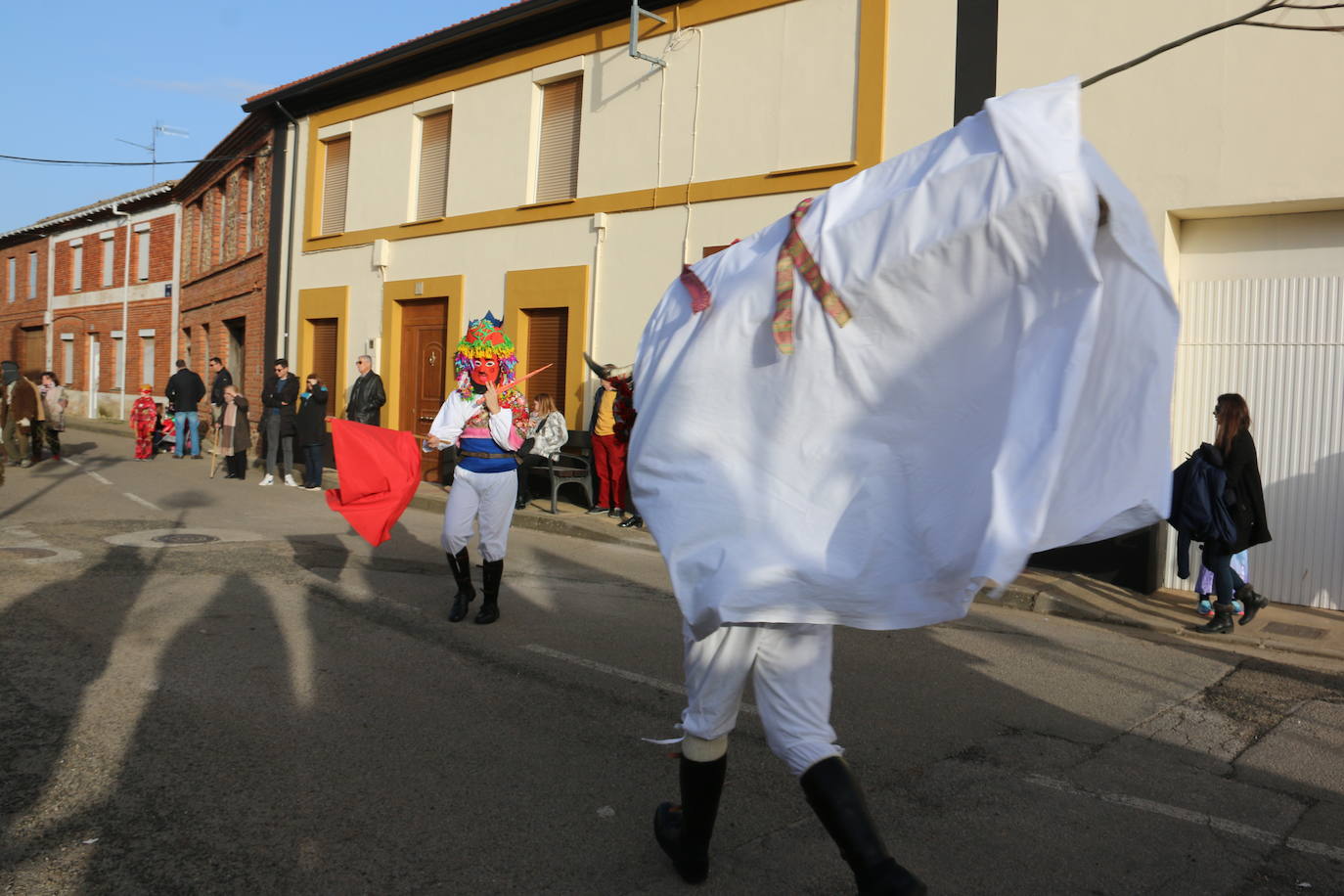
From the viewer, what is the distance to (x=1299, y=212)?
917cm

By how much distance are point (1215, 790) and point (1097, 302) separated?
306 cm

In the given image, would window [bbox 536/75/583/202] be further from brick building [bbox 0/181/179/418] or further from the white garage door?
brick building [bbox 0/181/179/418]

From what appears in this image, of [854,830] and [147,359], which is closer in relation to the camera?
[854,830]

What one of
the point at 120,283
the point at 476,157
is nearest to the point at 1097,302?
the point at 476,157

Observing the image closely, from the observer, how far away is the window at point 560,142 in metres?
15.2

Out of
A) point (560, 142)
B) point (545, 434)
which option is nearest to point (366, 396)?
point (545, 434)

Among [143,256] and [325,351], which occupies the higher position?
[143,256]

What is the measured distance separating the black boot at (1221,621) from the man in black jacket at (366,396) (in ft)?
39.1

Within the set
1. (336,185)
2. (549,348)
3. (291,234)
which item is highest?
(336,185)

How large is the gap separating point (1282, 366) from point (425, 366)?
12225 mm

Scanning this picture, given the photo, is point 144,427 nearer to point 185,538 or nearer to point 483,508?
point 185,538

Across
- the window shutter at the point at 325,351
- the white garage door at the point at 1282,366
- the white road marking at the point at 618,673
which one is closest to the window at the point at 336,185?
the window shutter at the point at 325,351

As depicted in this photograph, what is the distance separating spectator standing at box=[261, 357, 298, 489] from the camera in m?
16.3

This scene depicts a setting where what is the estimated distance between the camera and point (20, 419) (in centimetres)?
1761
